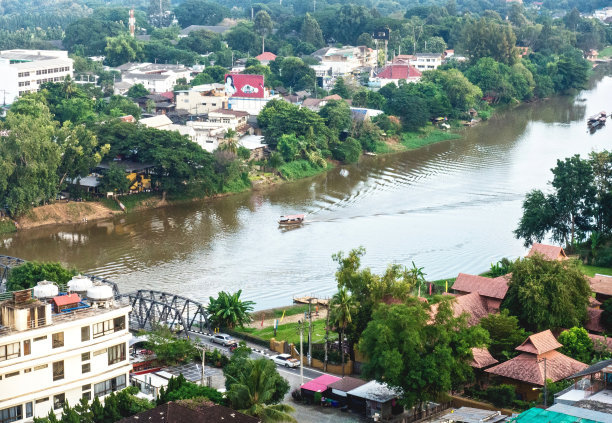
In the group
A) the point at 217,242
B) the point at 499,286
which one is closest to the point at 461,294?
the point at 499,286

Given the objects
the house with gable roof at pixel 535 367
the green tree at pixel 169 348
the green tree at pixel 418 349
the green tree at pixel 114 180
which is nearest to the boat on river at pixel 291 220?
the green tree at pixel 114 180

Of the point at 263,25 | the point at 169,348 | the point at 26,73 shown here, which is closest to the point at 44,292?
the point at 169,348

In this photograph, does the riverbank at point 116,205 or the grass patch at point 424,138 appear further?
the grass patch at point 424,138

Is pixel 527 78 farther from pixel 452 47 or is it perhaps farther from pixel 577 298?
pixel 577 298

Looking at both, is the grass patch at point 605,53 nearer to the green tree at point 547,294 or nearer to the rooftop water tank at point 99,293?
the green tree at point 547,294

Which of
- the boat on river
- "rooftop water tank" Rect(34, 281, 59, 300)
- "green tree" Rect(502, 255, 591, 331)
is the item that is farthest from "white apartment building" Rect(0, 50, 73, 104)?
"green tree" Rect(502, 255, 591, 331)

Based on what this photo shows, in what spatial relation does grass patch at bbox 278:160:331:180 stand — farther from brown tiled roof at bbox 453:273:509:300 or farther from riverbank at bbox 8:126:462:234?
brown tiled roof at bbox 453:273:509:300
